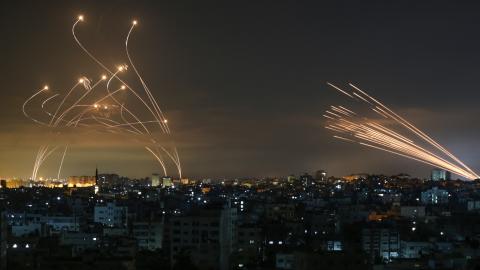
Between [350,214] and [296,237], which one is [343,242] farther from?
[350,214]

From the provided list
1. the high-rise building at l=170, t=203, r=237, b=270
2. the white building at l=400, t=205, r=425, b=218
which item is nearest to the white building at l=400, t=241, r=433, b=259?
the high-rise building at l=170, t=203, r=237, b=270

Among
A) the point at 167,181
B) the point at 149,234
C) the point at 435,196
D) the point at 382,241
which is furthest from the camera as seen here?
the point at 167,181

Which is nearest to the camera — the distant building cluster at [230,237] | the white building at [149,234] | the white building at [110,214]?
the distant building cluster at [230,237]

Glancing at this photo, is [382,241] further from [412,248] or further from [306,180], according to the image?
[306,180]

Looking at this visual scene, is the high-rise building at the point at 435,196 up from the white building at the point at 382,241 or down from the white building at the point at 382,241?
up

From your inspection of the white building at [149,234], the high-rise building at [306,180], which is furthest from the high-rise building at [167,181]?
the white building at [149,234]

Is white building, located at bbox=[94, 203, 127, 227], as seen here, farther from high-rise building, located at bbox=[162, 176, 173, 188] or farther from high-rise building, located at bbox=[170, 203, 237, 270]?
high-rise building, located at bbox=[162, 176, 173, 188]

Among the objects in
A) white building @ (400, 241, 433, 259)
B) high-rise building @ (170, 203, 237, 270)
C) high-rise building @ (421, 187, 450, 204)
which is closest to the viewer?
high-rise building @ (170, 203, 237, 270)

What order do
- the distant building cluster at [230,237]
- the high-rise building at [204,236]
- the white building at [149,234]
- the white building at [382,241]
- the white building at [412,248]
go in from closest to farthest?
the distant building cluster at [230,237] → the high-rise building at [204,236] → the white building at [412,248] → the white building at [382,241] → the white building at [149,234]

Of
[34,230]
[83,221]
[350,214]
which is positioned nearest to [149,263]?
[34,230]

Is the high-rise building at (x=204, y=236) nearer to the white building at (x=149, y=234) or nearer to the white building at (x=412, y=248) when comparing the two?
Result: the white building at (x=149, y=234)

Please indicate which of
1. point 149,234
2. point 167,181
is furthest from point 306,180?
point 149,234
